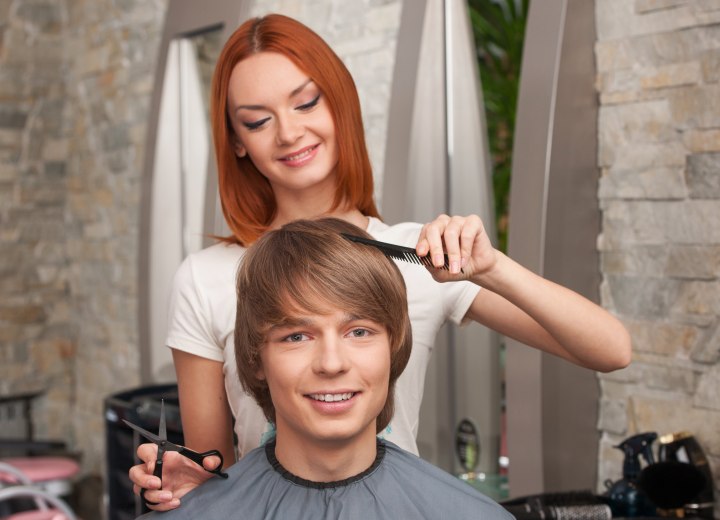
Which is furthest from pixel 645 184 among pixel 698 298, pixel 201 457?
pixel 201 457

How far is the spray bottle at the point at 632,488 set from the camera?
5.90 ft

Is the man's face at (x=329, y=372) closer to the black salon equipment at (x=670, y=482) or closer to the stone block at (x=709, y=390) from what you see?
the black salon equipment at (x=670, y=482)

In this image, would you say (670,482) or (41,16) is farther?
(41,16)

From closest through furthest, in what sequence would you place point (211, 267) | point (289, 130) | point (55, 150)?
point (289, 130) → point (211, 267) → point (55, 150)

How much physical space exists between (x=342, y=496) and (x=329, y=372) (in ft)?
0.66

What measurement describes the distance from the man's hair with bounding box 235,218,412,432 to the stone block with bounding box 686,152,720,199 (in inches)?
35.5

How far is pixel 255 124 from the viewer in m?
1.54

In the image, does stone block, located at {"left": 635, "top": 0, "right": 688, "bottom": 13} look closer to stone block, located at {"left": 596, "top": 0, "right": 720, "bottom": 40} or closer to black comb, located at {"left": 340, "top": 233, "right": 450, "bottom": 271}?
stone block, located at {"left": 596, "top": 0, "right": 720, "bottom": 40}

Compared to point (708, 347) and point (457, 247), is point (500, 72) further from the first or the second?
point (457, 247)

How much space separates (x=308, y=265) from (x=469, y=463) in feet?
4.45

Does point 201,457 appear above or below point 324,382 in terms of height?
below

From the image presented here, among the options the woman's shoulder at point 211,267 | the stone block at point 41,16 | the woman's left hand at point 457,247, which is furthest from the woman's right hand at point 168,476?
the stone block at point 41,16

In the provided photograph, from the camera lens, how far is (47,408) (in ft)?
15.6

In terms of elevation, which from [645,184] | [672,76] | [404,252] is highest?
[672,76]
